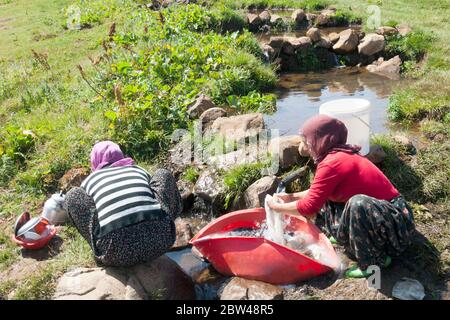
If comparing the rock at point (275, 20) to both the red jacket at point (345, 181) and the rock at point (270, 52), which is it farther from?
the red jacket at point (345, 181)

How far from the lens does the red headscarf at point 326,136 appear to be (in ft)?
11.3

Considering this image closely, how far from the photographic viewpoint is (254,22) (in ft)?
37.7

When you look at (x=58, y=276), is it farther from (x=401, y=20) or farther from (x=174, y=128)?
(x=401, y=20)

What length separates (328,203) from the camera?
3.66 metres

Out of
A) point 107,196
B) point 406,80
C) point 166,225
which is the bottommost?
point 406,80

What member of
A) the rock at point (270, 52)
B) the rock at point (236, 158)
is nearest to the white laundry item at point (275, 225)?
the rock at point (236, 158)

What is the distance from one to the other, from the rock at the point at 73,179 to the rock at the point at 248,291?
2.21 m

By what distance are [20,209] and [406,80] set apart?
595 cm

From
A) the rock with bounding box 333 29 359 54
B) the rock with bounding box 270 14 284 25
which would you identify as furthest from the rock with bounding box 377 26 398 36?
the rock with bounding box 270 14 284 25

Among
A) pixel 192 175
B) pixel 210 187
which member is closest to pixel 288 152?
pixel 210 187

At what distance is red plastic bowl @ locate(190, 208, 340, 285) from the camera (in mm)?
3432
